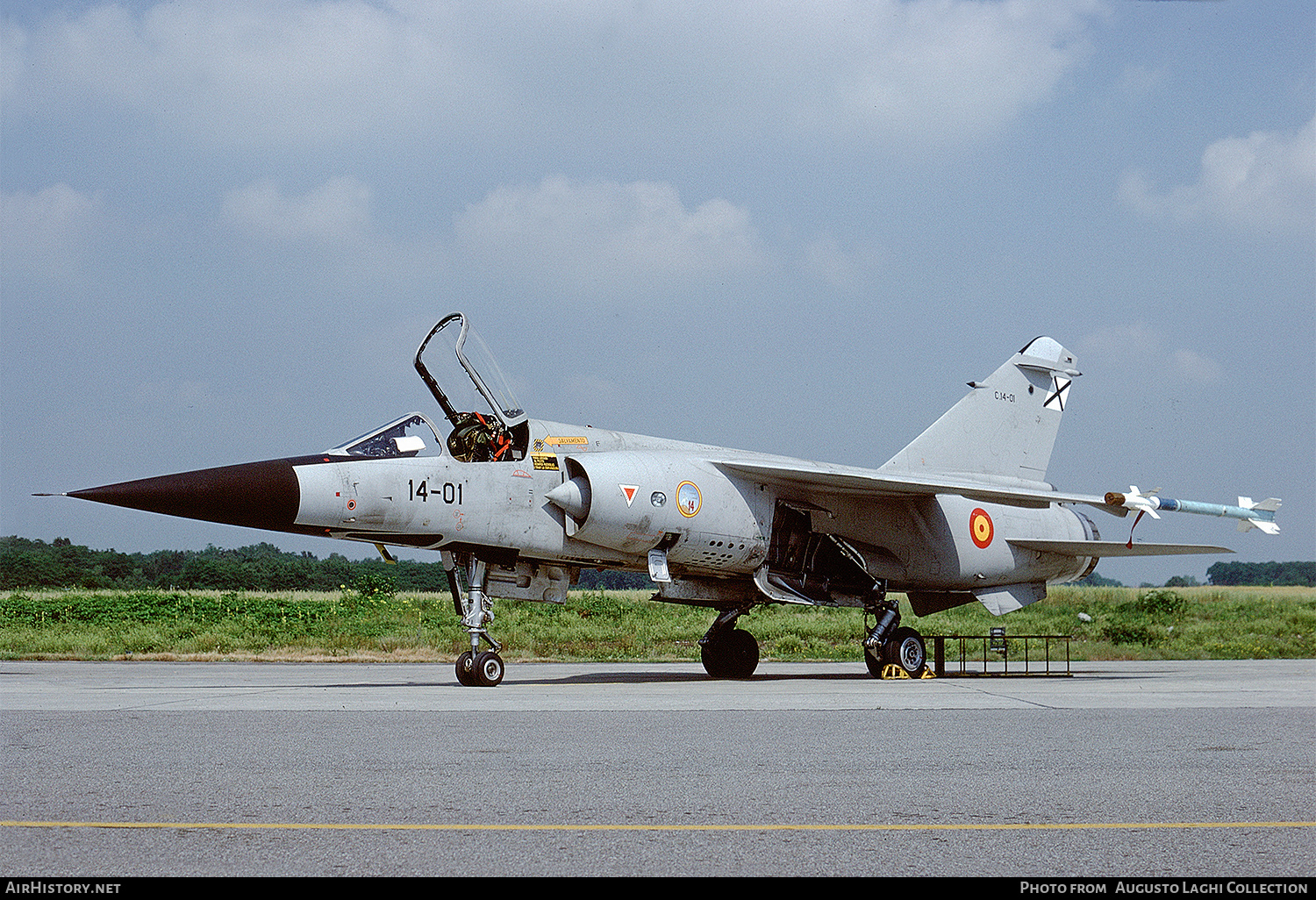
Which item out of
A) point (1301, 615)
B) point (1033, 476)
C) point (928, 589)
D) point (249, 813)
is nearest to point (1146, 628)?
point (1301, 615)

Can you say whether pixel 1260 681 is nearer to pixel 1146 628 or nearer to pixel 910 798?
pixel 910 798

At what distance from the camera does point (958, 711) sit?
35.1ft

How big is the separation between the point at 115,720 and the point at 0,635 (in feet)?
72.9

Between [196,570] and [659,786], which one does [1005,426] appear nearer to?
[659,786]

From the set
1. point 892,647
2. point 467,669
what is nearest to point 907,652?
point 892,647

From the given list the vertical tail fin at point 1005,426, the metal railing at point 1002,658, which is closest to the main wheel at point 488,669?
the metal railing at point 1002,658

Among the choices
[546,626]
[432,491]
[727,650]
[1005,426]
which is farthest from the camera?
[546,626]

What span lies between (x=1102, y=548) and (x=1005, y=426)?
2.65 m

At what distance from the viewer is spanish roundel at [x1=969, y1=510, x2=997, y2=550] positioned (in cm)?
1881

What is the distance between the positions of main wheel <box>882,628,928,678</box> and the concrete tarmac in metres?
4.87

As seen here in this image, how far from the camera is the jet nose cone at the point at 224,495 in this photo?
12.1 meters

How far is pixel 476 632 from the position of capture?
1413 centimetres

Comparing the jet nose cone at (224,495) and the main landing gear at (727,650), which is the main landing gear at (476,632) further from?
the main landing gear at (727,650)
